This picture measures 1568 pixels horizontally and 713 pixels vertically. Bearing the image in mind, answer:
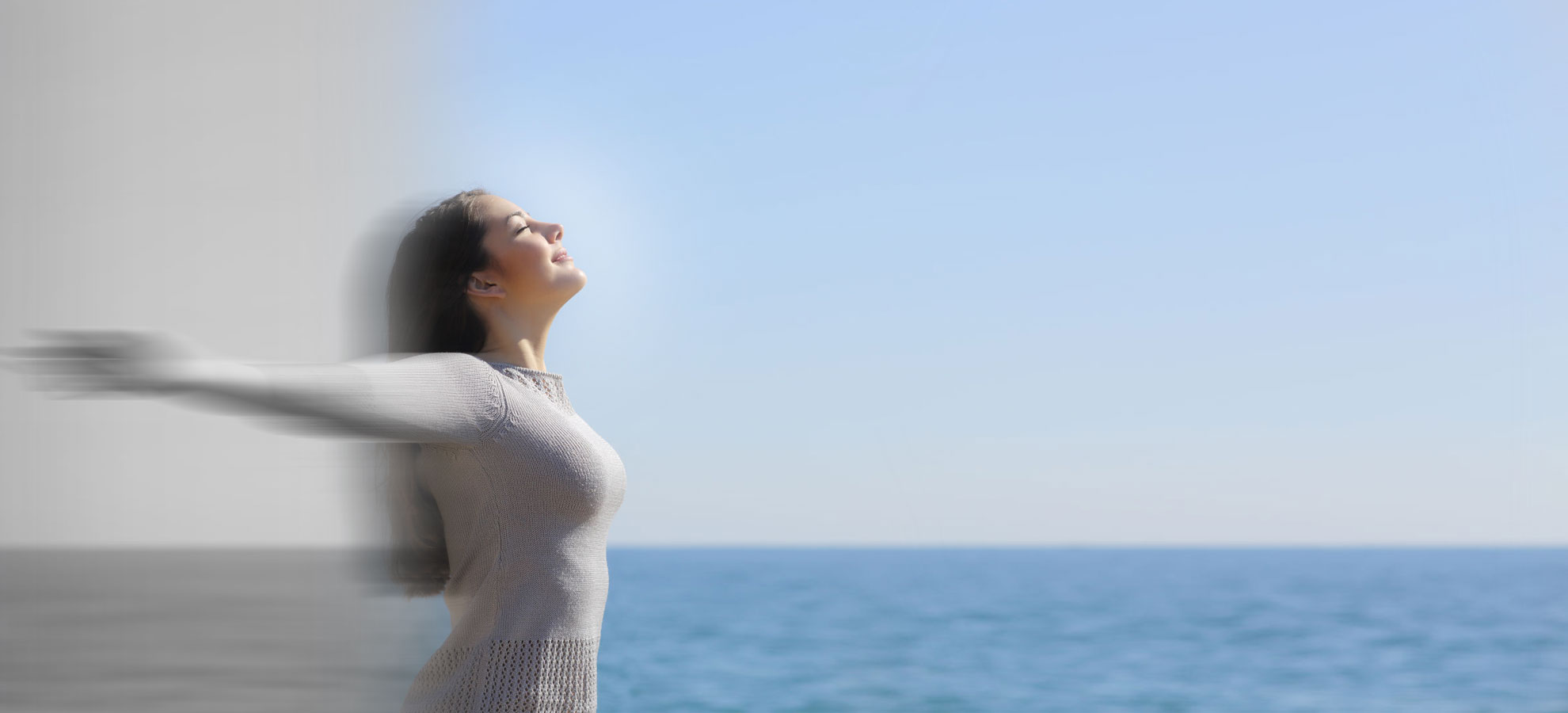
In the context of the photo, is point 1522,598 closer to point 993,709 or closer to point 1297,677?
point 1297,677

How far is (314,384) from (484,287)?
15.0 inches

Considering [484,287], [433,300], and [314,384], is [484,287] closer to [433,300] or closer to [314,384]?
[433,300]

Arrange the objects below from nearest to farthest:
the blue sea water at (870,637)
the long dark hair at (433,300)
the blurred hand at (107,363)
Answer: the blurred hand at (107,363) → the long dark hair at (433,300) → the blue sea water at (870,637)

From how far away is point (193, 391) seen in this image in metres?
0.68

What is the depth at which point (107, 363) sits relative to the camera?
25.5 inches

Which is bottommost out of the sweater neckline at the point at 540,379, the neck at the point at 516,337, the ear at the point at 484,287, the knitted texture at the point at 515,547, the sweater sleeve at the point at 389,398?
the knitted texture at the point at 515,547

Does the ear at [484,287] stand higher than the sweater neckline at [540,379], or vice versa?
the ear at [484,287]

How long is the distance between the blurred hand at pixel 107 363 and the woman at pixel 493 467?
0.57ft

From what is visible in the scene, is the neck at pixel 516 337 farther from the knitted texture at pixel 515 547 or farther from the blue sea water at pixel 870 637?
the blue sea water at pixel 870 637

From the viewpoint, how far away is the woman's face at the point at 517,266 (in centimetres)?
113

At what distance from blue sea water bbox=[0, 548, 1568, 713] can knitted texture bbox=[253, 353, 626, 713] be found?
2.43 ft

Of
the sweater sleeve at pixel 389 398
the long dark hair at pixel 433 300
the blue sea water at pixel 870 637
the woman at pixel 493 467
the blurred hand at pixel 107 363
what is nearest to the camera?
the blurred hand at pixel 107 363

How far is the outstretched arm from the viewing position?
2.13ft

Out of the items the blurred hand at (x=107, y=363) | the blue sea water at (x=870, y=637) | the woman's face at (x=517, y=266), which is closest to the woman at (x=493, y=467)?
the woman's face at (x=517, y=266)
